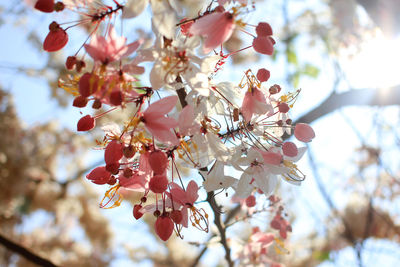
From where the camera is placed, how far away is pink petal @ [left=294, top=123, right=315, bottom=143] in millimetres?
563

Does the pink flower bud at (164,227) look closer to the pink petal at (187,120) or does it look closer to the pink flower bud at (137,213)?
the pink flower bud at (137,213)

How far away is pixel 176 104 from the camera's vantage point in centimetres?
49

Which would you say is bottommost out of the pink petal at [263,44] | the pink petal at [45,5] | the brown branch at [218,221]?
the brown branch at [218,221]

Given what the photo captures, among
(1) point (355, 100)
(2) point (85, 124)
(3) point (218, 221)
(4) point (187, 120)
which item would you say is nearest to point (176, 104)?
(4) point (187, 120)

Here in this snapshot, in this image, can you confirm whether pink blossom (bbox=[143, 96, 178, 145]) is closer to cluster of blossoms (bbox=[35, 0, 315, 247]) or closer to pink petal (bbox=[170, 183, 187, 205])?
cluster of blossoms (bbox=[35, 0, 315, 247])

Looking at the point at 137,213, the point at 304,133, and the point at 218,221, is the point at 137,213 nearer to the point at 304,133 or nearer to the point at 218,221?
the point at 218,221

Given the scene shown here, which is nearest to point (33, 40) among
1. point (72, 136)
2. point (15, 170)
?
point (72, 136)

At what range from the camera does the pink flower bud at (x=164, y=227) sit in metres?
0.51

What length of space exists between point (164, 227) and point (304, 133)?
0.29 metres

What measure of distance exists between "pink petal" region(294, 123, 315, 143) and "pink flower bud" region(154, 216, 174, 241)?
0.27 metres

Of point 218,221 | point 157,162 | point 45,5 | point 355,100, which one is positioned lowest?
point 355,100

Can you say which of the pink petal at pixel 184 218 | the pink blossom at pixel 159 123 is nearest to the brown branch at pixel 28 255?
the pink petal at pixel 184 218

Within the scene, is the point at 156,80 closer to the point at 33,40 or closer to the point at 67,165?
the point at 33,40

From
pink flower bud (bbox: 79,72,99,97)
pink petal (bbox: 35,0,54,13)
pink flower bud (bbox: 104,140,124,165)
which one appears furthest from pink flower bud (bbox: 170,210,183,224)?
pink petal (bbox: 35,0,54,13)
